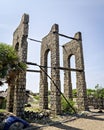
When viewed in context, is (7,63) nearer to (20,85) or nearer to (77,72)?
(20,85)

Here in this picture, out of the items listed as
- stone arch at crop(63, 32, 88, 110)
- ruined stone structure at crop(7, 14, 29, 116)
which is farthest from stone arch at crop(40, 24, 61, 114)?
ruined stone structure at crop(7, 14, 29, 116)

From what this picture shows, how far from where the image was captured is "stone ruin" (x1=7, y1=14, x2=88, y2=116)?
1398 cm

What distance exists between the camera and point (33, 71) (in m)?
19.0

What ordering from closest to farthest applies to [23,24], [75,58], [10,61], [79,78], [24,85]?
[10,61] → [24,85] → [23,24] → [79,78] → [75,58]

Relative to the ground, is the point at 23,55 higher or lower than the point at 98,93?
higher

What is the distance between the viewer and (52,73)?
54.1 feet

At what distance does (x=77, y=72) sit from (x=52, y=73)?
12.4 ft

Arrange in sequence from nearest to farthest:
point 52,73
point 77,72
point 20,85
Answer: point 20,85 < point 52,73 < point 77,72

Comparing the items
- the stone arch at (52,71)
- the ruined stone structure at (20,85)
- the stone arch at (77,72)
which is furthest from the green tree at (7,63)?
the stone arch at (77,72)

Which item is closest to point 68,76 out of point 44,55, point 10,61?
point 44,55

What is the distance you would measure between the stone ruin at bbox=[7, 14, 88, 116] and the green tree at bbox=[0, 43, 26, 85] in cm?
136

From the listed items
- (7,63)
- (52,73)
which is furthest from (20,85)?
(52,73)

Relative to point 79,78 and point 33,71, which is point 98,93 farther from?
point 33,71

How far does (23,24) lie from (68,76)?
343 inches
